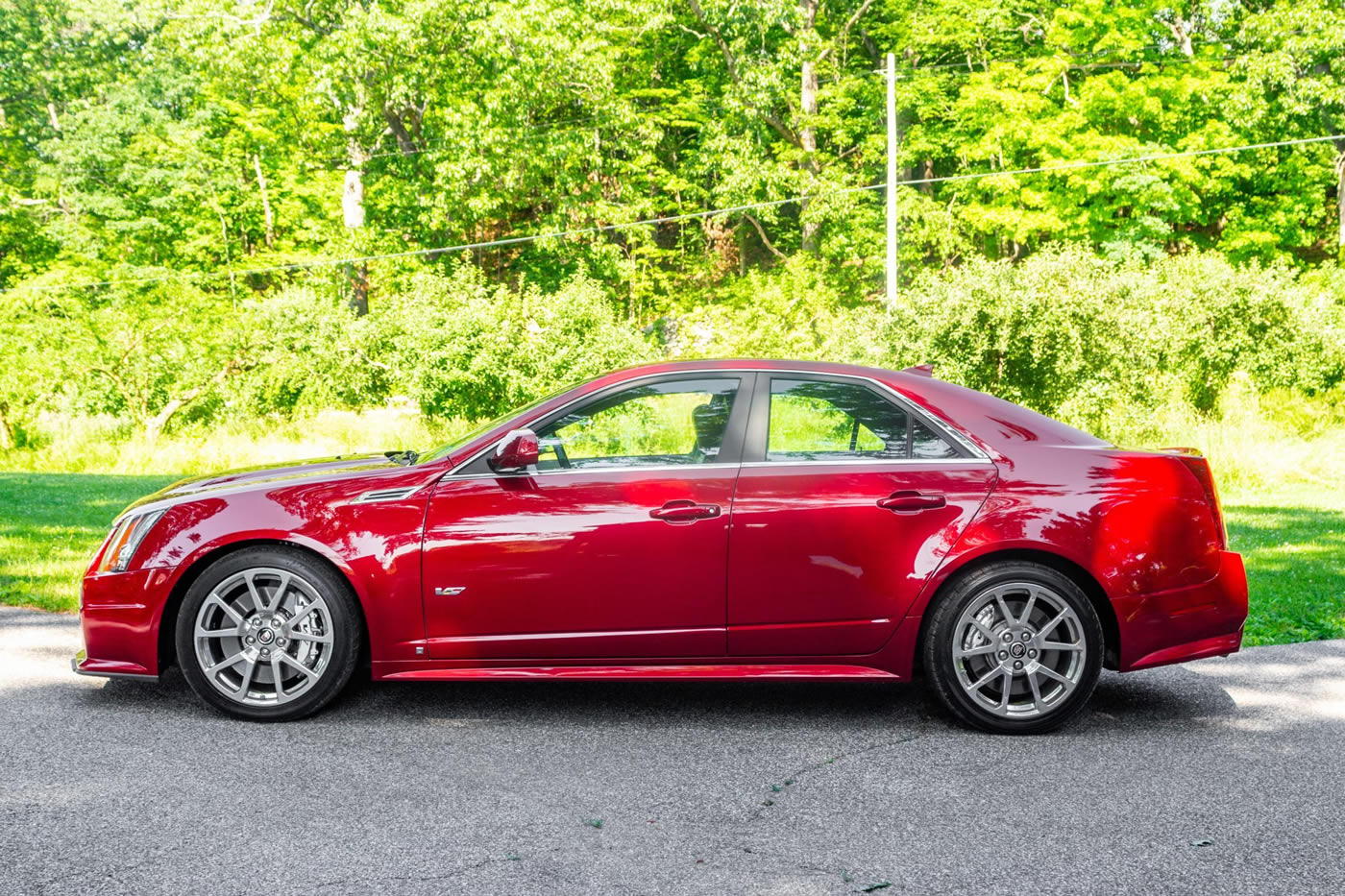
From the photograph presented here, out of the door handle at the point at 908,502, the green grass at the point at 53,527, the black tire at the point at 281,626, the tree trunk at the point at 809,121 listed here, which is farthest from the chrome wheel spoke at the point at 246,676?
the tree trunk at the point at 809,121

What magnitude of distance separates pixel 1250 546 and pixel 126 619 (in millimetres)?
8731

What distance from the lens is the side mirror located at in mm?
4957

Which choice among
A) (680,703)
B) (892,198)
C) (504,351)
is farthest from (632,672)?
(892,198)

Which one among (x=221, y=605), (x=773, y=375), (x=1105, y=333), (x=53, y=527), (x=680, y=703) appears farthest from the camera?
(x=1105, y=333)

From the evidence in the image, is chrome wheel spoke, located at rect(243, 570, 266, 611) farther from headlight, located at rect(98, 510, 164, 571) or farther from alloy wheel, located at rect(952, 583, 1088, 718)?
alloy wheel, located at rect(952, 583, 1088, 718)

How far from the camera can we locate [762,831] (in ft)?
12.9

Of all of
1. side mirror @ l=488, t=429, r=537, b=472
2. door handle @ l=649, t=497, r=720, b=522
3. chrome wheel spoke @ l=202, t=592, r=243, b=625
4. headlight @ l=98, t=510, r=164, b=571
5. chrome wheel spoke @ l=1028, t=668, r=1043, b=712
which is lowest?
chrome wheel spoke @ l=1028, t=668, r=1043, b=712

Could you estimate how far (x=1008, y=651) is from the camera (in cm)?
500

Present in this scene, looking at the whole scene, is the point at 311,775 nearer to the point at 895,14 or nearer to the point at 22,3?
the point at 895,14

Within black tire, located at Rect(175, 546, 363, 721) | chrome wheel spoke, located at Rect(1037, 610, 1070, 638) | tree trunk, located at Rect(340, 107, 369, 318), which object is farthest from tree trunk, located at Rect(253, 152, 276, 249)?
chrome wheel spoke, located at Rect(1037, 610, 1070, 638)

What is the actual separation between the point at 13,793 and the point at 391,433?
20.0m

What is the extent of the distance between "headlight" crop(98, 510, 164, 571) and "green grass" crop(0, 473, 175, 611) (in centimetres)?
283

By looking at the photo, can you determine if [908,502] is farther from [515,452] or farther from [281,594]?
[281,594]

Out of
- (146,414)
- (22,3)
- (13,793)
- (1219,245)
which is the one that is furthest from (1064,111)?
(22,3)
